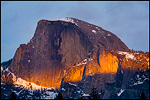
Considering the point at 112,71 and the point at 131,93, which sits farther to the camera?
the point at 112,71

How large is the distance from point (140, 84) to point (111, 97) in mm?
15272

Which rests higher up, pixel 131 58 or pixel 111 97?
pixel 131 58

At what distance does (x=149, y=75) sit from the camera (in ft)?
580

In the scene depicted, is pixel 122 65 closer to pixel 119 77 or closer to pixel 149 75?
pixel 119 77

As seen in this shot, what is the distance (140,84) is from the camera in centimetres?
17475

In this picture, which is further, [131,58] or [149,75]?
[131,58]

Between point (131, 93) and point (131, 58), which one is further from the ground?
point (131, 58)

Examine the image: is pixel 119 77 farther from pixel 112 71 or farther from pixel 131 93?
pixel 131 93

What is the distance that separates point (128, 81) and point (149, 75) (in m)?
11.3

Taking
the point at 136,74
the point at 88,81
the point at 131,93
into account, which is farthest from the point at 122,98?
the point at 88,81

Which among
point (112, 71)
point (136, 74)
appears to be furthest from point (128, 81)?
point (112, 71)

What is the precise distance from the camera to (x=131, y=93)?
6811 inches

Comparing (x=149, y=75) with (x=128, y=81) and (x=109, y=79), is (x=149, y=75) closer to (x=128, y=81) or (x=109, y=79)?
(x=128, y=81)

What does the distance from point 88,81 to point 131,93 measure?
29.7 m
